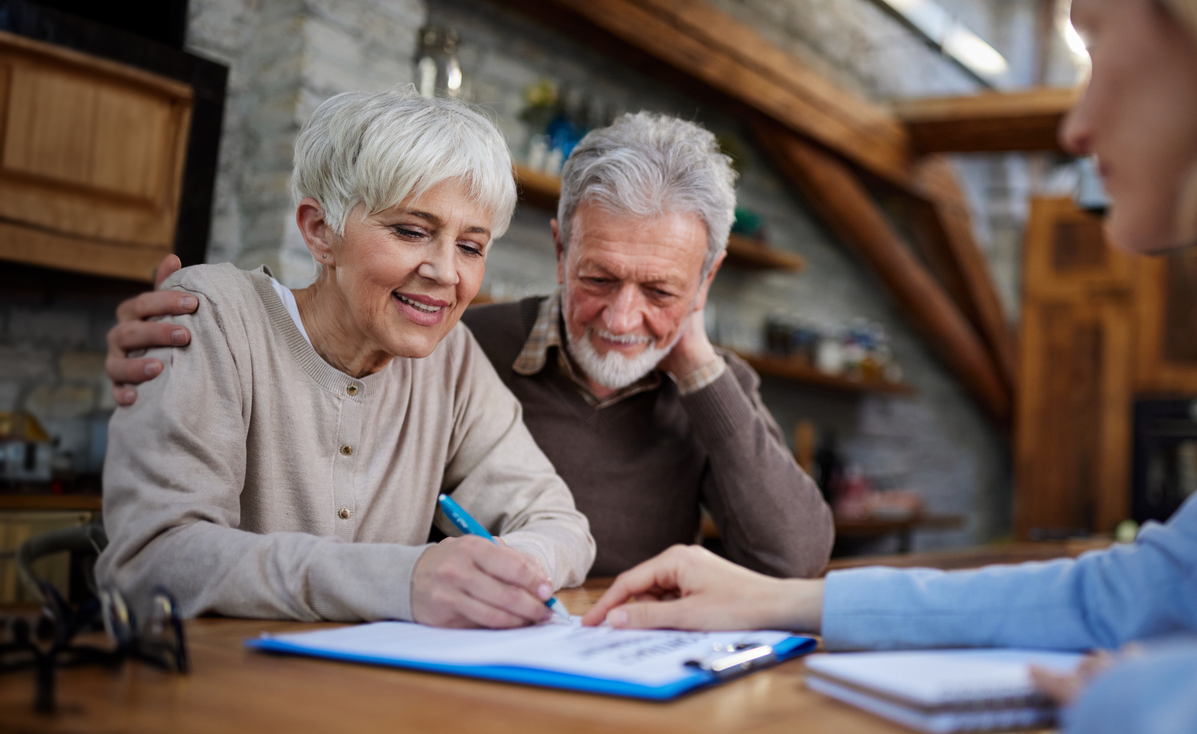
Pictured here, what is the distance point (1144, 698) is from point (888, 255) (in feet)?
19.4

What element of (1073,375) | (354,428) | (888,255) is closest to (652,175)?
(354,428)

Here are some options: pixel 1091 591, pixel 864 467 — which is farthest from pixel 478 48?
pixel 864 467

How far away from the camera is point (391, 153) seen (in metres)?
1.24

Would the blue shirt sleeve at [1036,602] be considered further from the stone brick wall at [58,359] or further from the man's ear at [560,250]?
the stone brick wall at [58,359]

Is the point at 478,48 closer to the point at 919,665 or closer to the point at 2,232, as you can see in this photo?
the point at 2,232

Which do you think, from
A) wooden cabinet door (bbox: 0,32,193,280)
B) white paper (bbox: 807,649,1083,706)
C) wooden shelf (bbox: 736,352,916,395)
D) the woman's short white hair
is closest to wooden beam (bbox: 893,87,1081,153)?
wooden shelf (bbox: 736,352,916,395)

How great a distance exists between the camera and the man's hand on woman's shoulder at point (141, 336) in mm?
1104

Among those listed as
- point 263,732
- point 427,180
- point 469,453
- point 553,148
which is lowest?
point 263,732

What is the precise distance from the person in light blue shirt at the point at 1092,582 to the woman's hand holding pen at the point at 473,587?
9cm

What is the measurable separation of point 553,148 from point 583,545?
9.10 feet

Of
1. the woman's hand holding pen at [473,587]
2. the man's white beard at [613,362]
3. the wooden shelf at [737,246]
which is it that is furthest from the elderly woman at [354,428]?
the wooden shelf at [737,246]

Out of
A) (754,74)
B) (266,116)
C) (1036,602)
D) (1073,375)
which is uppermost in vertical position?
(754,74)

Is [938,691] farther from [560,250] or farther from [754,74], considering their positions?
[754,74]

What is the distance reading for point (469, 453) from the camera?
4.81ft
